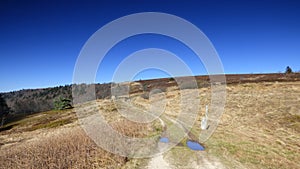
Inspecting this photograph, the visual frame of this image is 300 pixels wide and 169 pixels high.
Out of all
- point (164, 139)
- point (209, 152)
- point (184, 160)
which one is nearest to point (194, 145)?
point (209, 152)

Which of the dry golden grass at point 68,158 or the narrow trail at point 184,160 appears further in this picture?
the narrow trail at point 184,160

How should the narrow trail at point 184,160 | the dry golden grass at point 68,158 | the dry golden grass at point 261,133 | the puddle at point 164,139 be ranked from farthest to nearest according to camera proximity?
the puddle at point 164,139 < the dry golden grass at point 261,133 < the narrow trail at point 184,160 < the dry golden grass at point 68,158

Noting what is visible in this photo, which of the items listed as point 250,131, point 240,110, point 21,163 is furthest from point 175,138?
point 240,110

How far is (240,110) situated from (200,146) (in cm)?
1577

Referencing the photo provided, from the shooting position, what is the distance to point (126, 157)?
13.1 m

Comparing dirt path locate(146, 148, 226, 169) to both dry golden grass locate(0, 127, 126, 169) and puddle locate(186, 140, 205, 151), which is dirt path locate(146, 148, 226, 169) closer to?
puddle locate(186, 140, 205, 151)

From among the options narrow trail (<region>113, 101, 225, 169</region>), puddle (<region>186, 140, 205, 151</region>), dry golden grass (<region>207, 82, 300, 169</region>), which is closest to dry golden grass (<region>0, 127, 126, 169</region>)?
narrow trail (<region>113, 101, 225, 169</region>)

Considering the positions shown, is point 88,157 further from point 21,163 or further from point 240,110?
point 240,110

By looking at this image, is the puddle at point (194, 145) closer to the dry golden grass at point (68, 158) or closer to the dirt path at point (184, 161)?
the dirt path at point (184, 161)

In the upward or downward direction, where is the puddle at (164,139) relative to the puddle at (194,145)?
upward

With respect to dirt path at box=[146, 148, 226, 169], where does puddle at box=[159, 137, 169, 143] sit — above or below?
above

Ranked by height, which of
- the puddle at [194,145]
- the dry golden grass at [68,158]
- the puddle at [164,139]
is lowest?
the puddle at [194,145]

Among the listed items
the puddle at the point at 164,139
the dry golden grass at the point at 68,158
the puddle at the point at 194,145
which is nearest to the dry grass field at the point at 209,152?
the dry golden grass at the point at 68,158

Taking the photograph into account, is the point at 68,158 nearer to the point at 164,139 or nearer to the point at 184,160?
the point at 184,160
